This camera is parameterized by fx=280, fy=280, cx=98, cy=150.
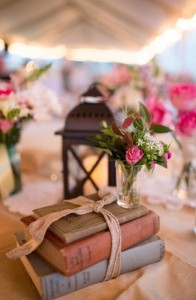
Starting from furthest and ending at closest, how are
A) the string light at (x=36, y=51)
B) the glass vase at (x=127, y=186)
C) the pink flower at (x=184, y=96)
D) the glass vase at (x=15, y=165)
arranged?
the string light at (x=36, y=51) → the glass vase at (x=15, y=165) → the pink flower at (x=184, y=96) → the glass vase at (x=127, y=186)

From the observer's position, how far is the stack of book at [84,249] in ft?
1.47

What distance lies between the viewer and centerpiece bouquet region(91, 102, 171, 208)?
1.73 feet

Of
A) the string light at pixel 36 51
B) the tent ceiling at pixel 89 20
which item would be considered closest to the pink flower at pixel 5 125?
→ the tent ceiling at pixel 89 20

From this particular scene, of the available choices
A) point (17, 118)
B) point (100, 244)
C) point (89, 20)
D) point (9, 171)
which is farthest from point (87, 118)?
point (89, 20)

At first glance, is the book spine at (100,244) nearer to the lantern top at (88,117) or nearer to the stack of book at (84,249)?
the stack of book at (84,249)

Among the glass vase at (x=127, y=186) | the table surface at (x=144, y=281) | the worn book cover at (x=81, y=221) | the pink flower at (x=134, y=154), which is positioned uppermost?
the pink flower at (x=134, y=154)

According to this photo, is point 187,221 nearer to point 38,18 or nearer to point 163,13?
point 163,13

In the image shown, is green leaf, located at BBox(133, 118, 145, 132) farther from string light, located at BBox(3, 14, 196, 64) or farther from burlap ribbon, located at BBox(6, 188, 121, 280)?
string light, located at BBox(3, 14, 196, 64)

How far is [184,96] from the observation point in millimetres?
790

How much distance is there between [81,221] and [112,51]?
2249 millimetres

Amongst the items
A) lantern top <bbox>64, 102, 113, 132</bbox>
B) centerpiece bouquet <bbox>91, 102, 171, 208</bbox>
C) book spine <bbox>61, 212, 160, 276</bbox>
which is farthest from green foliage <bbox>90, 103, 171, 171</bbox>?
lantern top <bbox>64, 102, 113, 132</bbox>

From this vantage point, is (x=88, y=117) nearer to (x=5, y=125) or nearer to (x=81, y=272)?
(x=5, y=125)

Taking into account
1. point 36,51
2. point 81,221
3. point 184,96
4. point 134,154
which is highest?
point 36,51

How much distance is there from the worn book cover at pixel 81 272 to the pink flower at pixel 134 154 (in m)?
0.16
